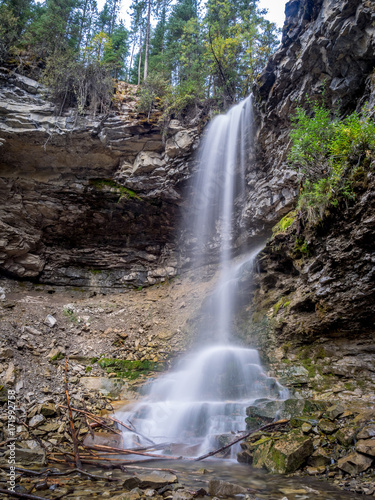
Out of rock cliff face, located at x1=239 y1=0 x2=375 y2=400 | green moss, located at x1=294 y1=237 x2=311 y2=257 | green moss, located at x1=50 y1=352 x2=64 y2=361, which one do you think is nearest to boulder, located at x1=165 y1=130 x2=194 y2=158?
rock cliff face, located at x1=239 y1=0 x2=375 y2=400

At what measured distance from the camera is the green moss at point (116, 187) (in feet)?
42.5

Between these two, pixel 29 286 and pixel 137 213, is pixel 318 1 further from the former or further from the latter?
pixel 29 286

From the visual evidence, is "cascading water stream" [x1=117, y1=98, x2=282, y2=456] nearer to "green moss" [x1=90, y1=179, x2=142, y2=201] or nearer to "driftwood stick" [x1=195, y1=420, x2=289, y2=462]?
"driftwood stick" [x1=195, y1=420, x2=289, y2=462]

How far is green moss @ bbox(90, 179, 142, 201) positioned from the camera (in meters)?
12.9

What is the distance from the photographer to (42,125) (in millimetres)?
11562

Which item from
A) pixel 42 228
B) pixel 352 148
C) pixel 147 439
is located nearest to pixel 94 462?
pixel 147 439

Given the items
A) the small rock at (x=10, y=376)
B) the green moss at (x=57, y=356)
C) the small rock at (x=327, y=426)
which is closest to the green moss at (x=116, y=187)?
the green moss at (x=57, y=356)

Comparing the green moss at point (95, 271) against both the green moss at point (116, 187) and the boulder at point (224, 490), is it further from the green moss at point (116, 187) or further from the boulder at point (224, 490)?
the boulder at point (224, 490)

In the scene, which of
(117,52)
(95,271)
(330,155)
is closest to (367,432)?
(330,155)

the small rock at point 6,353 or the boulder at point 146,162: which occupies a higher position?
the boulder at point 146,162

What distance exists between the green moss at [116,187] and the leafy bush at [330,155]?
8058mm

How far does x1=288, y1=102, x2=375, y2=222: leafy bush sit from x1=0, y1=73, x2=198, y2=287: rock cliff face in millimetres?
6632

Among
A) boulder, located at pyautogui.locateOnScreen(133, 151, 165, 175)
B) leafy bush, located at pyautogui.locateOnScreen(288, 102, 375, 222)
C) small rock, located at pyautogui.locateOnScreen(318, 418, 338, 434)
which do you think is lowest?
small rock, located at pyautogui.locateOnScreen(318, 418, 338, 434)

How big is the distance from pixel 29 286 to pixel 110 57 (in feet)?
44.4
